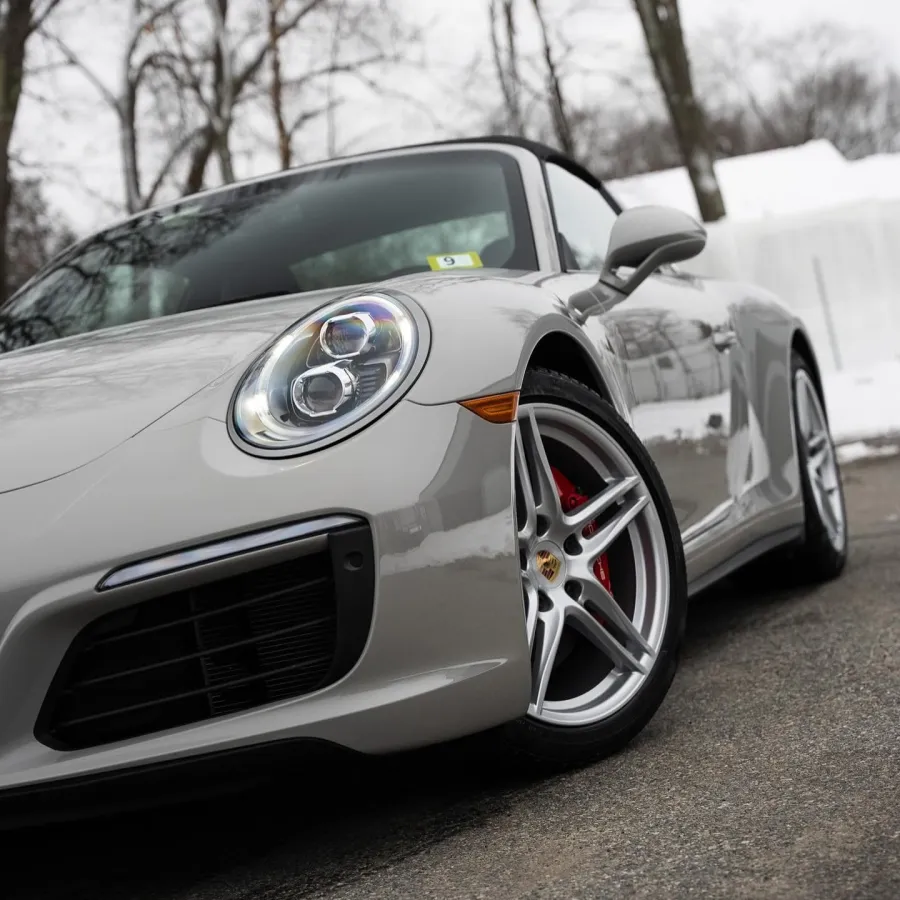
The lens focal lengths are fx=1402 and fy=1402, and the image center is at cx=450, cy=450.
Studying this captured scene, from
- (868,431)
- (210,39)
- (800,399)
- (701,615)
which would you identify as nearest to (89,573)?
(701,615)

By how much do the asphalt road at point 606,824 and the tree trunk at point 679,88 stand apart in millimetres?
13252

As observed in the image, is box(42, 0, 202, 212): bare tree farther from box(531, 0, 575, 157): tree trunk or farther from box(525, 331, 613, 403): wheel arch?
box(525, 331, 613, 403): wheel arch

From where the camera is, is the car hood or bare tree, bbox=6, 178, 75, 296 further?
bare tree, bbox=6, 178, 75, 296

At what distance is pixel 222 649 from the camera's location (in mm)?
2070

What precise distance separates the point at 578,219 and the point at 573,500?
1304 millimetres

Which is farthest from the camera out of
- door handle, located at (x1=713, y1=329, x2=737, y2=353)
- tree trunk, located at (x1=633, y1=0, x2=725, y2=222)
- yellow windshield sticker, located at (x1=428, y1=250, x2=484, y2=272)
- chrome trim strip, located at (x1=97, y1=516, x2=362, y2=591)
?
tree trunk, located at (x1=633, y1=0, x2=725, y2=222)

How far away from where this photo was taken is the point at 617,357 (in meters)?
3.02

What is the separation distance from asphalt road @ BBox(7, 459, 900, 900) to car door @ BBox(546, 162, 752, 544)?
1.55ft

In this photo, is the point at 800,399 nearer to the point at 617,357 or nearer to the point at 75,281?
the point at 617,357

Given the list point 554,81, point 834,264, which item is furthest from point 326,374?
point 554,81

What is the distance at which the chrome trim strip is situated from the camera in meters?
1.98

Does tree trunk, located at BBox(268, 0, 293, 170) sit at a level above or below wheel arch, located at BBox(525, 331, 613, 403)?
above

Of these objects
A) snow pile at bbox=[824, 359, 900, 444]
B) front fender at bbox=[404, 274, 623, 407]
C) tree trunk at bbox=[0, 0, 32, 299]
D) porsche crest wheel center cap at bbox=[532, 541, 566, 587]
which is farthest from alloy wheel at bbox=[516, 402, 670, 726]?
tree trunk at bbox=[0, 0, 32, 299]

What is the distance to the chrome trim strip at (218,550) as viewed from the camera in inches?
78.1
